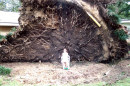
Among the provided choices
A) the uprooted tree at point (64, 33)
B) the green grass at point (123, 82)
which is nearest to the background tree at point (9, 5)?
the uprooted tree at point (64, 33)

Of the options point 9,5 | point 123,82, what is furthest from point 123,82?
point 9,5

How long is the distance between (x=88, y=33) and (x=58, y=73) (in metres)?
3.38

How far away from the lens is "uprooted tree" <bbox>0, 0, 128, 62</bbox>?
8.16m

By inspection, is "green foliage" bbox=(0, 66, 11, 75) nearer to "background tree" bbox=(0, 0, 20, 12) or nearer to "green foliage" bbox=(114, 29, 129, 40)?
"green foliage" bbox=(114, 29, 129, 40)

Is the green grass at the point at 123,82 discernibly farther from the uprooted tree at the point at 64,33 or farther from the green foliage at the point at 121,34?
the green foliage at the point at 121,34

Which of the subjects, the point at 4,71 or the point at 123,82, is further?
the point at 4,71

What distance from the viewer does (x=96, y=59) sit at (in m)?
8.93

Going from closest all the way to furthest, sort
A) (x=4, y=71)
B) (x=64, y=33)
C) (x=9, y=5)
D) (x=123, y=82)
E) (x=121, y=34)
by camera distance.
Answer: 1. (x=123, y=82)
2. (x=4, y=71)
3. (x=121, y=34)
4. (x=64, y=33)
5. (x=9, y=5)

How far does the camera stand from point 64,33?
8617mm

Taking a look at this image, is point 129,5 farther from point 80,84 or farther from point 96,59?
point 80,84

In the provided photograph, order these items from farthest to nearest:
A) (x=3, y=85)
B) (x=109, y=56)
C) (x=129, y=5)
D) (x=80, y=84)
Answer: (x=129, y=5) < (x=109, y=56) < (x=80, y=84) < (x=3, y=85)

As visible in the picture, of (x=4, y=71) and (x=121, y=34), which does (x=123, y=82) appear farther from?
(x=4, y=71)

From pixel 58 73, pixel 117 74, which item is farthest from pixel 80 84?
pixel 117 74

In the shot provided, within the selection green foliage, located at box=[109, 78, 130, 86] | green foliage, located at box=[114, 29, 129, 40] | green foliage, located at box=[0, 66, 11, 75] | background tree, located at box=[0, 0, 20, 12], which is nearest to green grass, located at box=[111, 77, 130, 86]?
green foliage, located at box=[109, 78, 130, 86]
